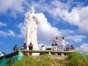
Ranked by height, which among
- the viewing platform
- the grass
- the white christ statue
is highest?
the white christ statue

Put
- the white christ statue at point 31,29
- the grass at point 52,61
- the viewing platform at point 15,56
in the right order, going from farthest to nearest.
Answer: the white christ statue at point 31,29 → the viewing platform at point 15,56 → the grass at point 52,61

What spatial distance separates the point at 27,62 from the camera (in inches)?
616

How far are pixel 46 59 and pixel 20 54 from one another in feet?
7.15

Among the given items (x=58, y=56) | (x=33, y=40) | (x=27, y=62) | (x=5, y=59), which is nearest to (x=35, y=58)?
(x=27, y=62)

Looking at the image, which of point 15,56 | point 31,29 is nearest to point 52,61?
point 15,56

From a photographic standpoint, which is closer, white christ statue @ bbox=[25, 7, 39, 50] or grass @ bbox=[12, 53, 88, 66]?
grass @ bbox=[12, 53, 88, 66]

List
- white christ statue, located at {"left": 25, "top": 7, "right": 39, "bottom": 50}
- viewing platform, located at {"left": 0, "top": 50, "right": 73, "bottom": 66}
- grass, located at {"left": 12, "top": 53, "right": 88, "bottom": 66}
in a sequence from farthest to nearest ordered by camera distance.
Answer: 1. white christ statue, located at {"left": 25, "top": 7, "right": 39, "bottom": 50}
2. viewing platform, located at {"left": 0, "top": 50, "right": 73, "bottom": 66}
3. grass, located at {"left": 12, "top": 53, "right": 88, "bottom": 66}

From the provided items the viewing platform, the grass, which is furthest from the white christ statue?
the grass

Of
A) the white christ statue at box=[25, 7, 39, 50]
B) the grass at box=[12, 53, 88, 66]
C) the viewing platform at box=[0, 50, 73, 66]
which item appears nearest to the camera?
the grass at box=[12, 53, 88, 66]

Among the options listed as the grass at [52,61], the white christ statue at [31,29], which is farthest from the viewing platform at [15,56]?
the white christ statue at [31,29]

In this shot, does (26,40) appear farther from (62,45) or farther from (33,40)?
(62,45)

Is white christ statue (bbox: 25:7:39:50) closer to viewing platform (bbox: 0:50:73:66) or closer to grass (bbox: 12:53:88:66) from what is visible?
viewing platform (bbox: 0:50:73:66)

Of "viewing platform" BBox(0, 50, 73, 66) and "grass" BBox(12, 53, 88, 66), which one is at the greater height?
"viewing platform" BBox(0, 50, 73, 66)

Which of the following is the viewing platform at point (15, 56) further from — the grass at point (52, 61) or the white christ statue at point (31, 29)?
the white christ statue at point (31, 29)
